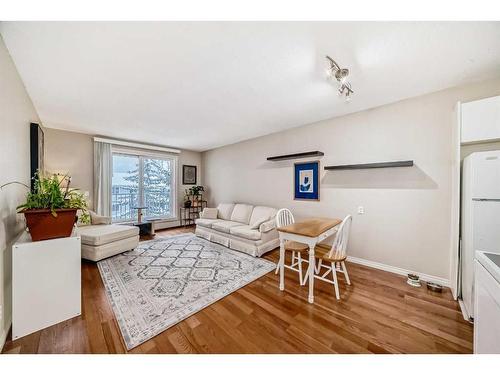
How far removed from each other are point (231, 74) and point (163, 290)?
8.29 ft

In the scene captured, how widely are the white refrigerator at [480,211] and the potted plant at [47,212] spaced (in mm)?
3664

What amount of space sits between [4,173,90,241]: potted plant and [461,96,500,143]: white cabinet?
389 cm

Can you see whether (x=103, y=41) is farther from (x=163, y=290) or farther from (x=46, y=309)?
(x=163, y=290)

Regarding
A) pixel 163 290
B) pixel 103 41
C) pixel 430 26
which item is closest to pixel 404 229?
pixel 430 26

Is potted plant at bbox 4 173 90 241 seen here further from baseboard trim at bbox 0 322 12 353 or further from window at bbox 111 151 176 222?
window at bbox 111 151 176 222

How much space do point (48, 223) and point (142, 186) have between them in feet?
12.4

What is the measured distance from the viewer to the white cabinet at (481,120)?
1.78 meters

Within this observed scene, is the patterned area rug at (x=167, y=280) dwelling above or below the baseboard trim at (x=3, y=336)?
below

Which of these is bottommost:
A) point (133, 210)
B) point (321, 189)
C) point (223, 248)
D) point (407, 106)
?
Result: point (223, 248)

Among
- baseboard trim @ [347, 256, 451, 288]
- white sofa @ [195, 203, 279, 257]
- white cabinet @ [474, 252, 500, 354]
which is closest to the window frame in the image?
white sofa @ [195, 203, 279, 257]

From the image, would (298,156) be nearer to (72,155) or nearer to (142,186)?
(142,186)

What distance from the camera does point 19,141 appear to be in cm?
191

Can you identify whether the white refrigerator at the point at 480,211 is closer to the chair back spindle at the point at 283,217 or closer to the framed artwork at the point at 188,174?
the chair back spindle at the point at 283,217

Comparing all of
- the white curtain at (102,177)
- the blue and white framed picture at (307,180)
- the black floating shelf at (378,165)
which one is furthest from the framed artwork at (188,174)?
the black floating shelf at (378,165)
